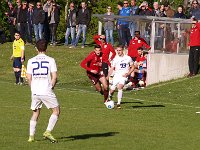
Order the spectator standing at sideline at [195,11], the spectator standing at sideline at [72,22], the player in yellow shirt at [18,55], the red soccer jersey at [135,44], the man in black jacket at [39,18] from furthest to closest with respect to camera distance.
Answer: the spectator standing at sideline at [72,22] < the man in black jacket at [39,18] < the spectator standing at sideline at [195,11] < the red soccer jersey at [135,44] < the player in yellow shirt at [18,55]

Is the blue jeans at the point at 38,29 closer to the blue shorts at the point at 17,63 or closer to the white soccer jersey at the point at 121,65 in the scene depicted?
the blue shorts at the point at 17,63

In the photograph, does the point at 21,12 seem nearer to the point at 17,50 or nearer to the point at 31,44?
the point at 31,44

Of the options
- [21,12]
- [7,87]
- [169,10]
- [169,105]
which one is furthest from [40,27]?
[169,105]

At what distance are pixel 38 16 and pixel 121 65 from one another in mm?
16418

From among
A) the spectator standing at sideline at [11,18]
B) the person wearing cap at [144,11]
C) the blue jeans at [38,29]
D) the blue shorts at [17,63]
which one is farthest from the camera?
the spectator standing at sideline at [11,18]

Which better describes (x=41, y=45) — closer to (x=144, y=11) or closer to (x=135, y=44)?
(x=135, y=44)

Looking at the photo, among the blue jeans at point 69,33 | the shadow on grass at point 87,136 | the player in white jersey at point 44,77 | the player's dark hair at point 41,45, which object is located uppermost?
the player's dark hair at point 41,45

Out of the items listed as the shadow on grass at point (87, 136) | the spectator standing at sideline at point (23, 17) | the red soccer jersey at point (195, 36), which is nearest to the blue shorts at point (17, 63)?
the red soccer jersey at point (195, 36)

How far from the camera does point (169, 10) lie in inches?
1496

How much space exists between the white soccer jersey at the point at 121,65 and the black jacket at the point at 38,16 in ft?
53.3

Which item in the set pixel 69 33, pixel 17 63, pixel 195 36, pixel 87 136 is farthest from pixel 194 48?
pixel 87 136

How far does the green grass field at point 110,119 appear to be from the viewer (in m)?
17.6

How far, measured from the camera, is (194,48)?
1303 inches

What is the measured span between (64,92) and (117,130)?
429 inches
